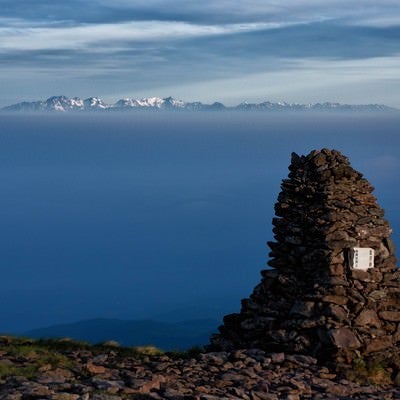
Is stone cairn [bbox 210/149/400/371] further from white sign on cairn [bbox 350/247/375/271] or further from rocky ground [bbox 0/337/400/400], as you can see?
rocky ground [bbox 0/337/400/400]

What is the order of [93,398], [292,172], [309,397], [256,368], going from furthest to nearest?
[292,172], [256,368], [309,397], [93,398]

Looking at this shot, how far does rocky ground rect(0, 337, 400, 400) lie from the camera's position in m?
13.7

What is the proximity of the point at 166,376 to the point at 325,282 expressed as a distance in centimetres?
556

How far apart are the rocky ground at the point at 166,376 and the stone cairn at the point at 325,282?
0.83 m

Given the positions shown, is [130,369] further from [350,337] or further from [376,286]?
[376,286]

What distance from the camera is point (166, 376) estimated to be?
15695 mm

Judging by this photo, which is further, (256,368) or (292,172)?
(292,172)

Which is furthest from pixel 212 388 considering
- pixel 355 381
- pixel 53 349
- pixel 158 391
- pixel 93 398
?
pixel 53 349

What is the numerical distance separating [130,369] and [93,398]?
3652 mm

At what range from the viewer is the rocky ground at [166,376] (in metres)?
13.7

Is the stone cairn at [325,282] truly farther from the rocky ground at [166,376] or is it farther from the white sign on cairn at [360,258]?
the rocky ground at [166,376]

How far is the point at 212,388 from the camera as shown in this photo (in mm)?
15062

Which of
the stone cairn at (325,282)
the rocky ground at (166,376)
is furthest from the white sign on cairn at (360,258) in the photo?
the rocky ground at (166,376)

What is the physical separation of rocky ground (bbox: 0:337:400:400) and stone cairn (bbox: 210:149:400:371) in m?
0.83
